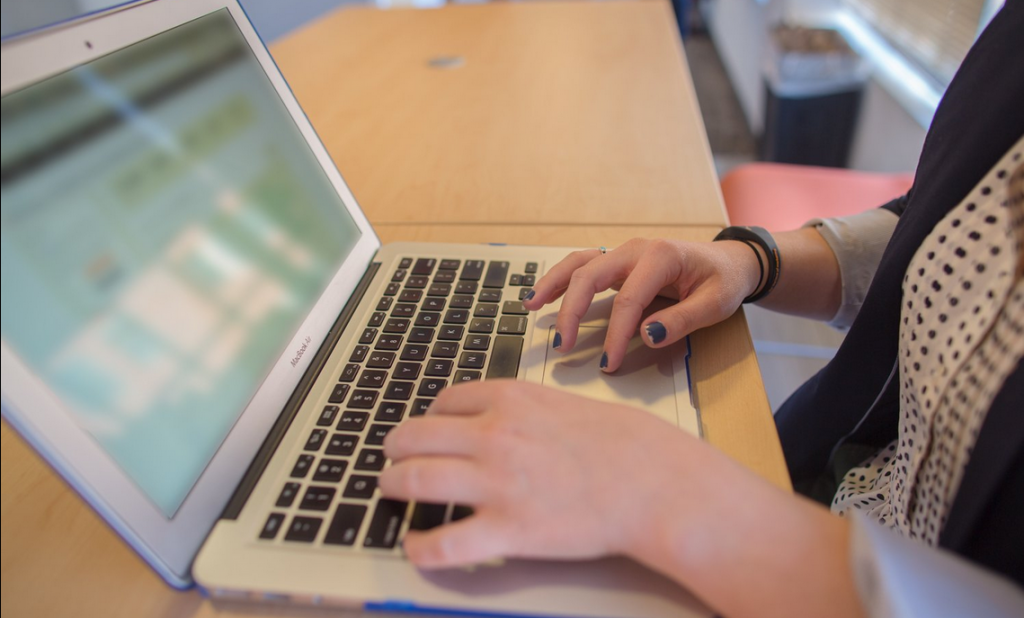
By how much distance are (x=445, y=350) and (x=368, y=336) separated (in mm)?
74

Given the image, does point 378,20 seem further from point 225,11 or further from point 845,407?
point 845,407

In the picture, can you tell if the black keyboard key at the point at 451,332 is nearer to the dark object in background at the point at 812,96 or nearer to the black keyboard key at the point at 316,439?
the black keyboard key at the point at 316,439

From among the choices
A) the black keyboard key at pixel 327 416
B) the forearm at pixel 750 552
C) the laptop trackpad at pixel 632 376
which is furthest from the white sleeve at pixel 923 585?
the black keyboard key at pixel 327 416

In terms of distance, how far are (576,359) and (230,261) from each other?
28cm

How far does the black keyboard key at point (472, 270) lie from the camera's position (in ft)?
1.99

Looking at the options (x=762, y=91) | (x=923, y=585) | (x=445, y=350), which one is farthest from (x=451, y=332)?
(x=762, y=91)

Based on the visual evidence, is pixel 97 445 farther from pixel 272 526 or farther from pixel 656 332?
pixel 656 332

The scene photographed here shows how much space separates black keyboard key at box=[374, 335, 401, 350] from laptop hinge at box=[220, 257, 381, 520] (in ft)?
0.13

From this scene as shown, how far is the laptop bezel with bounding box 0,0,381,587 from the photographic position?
0.33 meters

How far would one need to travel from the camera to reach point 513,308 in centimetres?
57

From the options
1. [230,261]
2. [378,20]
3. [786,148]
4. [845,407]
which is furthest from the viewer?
[786,148]

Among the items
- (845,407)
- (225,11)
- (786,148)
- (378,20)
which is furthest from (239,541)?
(786,148)

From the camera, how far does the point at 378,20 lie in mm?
1650

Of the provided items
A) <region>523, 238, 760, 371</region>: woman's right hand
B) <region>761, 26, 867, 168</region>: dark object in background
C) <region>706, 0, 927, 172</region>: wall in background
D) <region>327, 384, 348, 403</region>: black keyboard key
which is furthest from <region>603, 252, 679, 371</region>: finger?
<region>761, 26, 867, 168</region>: dark object in background
